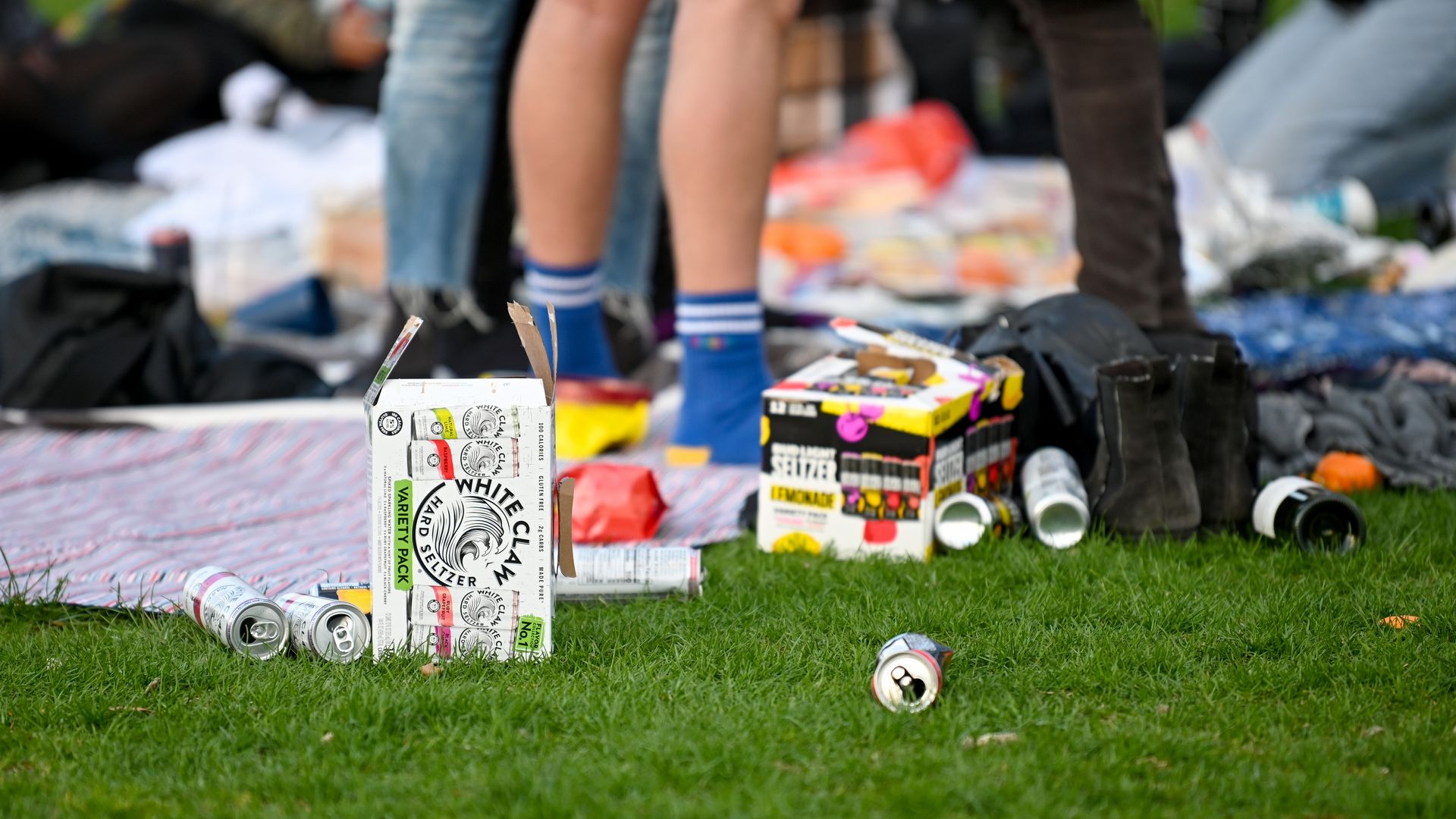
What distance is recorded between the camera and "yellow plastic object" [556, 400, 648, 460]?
2.66 m

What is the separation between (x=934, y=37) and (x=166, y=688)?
5.04 meters

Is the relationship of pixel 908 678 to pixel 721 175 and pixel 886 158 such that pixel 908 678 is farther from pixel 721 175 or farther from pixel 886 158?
pixel 886 158

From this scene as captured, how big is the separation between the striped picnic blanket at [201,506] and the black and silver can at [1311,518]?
0.76m

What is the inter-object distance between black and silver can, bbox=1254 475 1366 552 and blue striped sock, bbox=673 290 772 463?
83 cm

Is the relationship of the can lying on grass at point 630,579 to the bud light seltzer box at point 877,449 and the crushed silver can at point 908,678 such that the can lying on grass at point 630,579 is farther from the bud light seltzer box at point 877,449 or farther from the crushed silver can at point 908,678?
the crushed silver can at point 908,678

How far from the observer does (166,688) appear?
1.64 meters

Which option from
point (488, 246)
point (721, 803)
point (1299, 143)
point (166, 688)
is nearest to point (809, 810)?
point (721, 803)

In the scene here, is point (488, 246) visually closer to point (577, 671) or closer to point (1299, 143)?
point (577, 671)

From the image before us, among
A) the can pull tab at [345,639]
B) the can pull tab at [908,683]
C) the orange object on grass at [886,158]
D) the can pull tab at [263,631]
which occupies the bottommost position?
the orange object on grass at [886,158]

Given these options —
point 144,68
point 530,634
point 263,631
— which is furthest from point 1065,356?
point 144,68

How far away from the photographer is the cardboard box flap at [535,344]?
5.36ft

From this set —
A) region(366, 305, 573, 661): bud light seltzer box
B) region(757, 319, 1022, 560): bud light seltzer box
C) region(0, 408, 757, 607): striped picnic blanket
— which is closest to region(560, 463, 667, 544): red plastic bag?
region(0, 408, 757, 607): striped picnic blanket

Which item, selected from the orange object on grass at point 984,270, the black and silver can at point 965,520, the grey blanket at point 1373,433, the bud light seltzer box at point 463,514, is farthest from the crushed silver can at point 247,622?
the orange object on grass at point 984,270

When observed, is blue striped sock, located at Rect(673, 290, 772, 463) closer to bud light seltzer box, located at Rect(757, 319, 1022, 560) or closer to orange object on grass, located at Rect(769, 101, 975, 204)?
bud light seltzer box, located at Rect(757, 319, 1022, 560)
